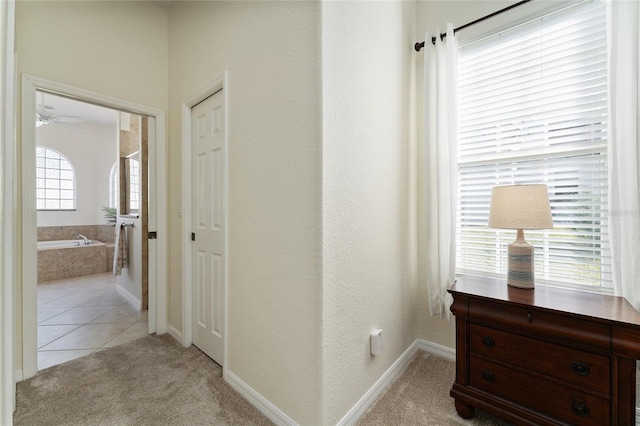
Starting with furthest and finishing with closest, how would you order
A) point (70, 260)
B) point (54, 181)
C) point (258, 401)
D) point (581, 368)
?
point (54, 181) → point (70, 260) → point (258, 401) → point (581, 368)

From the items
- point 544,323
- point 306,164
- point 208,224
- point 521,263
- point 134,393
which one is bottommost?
point 134,393

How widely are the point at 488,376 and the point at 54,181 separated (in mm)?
8245

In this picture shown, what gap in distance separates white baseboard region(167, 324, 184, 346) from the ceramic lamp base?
2.56m

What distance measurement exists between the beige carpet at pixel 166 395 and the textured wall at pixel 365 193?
0.21m

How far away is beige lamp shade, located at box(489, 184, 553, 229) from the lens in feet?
4.42

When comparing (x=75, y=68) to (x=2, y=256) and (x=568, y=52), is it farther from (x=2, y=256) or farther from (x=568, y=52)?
(x=568, y=52)

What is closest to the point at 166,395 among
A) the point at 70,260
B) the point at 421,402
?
the point at 421,402

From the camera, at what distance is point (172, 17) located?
246 centimetres

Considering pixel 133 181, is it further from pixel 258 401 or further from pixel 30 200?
pixel 258 401

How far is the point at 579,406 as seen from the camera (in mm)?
1182

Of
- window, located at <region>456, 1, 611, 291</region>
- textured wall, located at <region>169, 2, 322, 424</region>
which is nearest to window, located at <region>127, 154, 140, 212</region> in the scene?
textured wall, located at <region>169, 2, 322, 424</region>

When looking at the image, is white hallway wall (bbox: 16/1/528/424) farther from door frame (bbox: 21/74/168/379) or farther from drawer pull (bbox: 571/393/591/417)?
drawer pull (bbox: 571/393/591/417)

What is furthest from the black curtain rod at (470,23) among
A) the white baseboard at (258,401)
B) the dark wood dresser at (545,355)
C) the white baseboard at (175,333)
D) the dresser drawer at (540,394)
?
the white baseboard at (175,333)

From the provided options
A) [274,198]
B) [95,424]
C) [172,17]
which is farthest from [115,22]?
[95,424]
